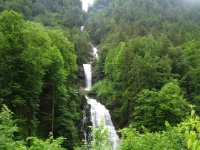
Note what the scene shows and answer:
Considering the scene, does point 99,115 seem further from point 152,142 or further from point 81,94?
point 152,142

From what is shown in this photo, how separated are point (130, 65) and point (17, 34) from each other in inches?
770

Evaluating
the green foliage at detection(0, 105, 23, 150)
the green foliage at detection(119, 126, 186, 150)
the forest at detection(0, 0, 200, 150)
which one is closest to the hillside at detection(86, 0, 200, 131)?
the forest at detection(0, 0, 200, 150)

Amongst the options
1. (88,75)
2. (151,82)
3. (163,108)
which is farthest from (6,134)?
(88,75)

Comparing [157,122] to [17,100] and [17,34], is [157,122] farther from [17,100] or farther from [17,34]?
[17,34]

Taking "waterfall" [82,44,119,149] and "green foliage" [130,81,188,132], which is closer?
"green foliage" [130,81,188,132]

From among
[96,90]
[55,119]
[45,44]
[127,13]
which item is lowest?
[55,119]

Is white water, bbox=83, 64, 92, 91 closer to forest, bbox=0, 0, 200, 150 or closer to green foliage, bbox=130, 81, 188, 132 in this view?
forest, bbox=0, 0, 200, 150

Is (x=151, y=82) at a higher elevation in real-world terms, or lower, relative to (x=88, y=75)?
lower

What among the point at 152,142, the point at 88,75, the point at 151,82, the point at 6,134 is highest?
the point at 88,75

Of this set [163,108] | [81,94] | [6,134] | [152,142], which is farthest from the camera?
[81,94]

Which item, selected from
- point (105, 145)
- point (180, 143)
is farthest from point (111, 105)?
point (105, 145)

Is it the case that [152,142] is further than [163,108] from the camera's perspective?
No

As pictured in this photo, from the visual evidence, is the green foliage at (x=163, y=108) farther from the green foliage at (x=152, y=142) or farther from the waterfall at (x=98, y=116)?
the green foliage at (x=152, y=142)

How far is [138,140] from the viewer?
11.2 meters
